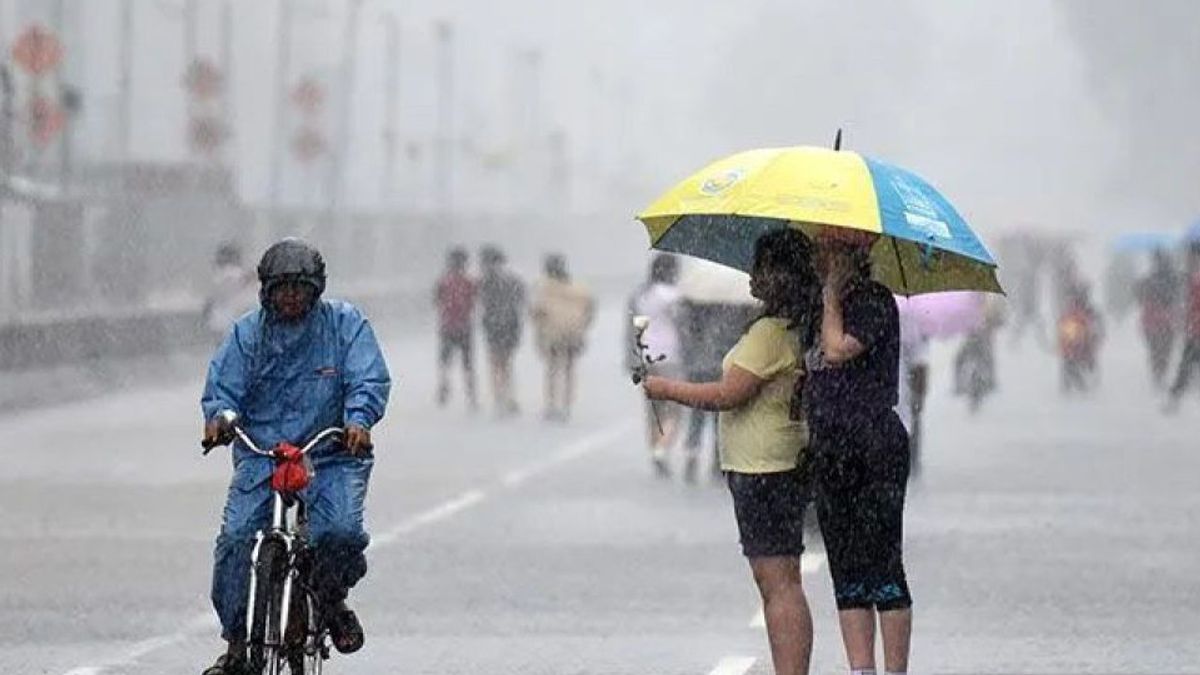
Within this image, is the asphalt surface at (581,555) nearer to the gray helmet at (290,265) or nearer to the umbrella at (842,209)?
the umbrella at (842,209)

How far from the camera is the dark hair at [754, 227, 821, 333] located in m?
10.8

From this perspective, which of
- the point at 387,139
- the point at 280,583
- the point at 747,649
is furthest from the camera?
the point at 387,139

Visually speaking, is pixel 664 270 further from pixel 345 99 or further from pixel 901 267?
pixel 345 99

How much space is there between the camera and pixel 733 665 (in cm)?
1357

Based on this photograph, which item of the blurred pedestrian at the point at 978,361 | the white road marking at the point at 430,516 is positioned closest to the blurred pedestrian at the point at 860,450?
the white road marking at the point at 430,516

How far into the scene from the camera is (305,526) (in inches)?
423

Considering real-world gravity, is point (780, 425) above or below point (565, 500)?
above

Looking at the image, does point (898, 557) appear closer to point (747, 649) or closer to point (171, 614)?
point (747, 649)

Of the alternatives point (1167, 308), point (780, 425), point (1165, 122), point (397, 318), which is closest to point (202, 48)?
point (1165, 122)

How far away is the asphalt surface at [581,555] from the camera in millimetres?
14047

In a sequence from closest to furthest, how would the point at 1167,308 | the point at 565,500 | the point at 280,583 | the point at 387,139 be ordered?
the point at 280,583 → the point at 565,500 → the point at 1167,308 → the point at 387,139

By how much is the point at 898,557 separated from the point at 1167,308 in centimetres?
3013

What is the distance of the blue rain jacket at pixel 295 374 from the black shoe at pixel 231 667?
54 cm

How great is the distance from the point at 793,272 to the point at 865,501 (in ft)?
2.36
